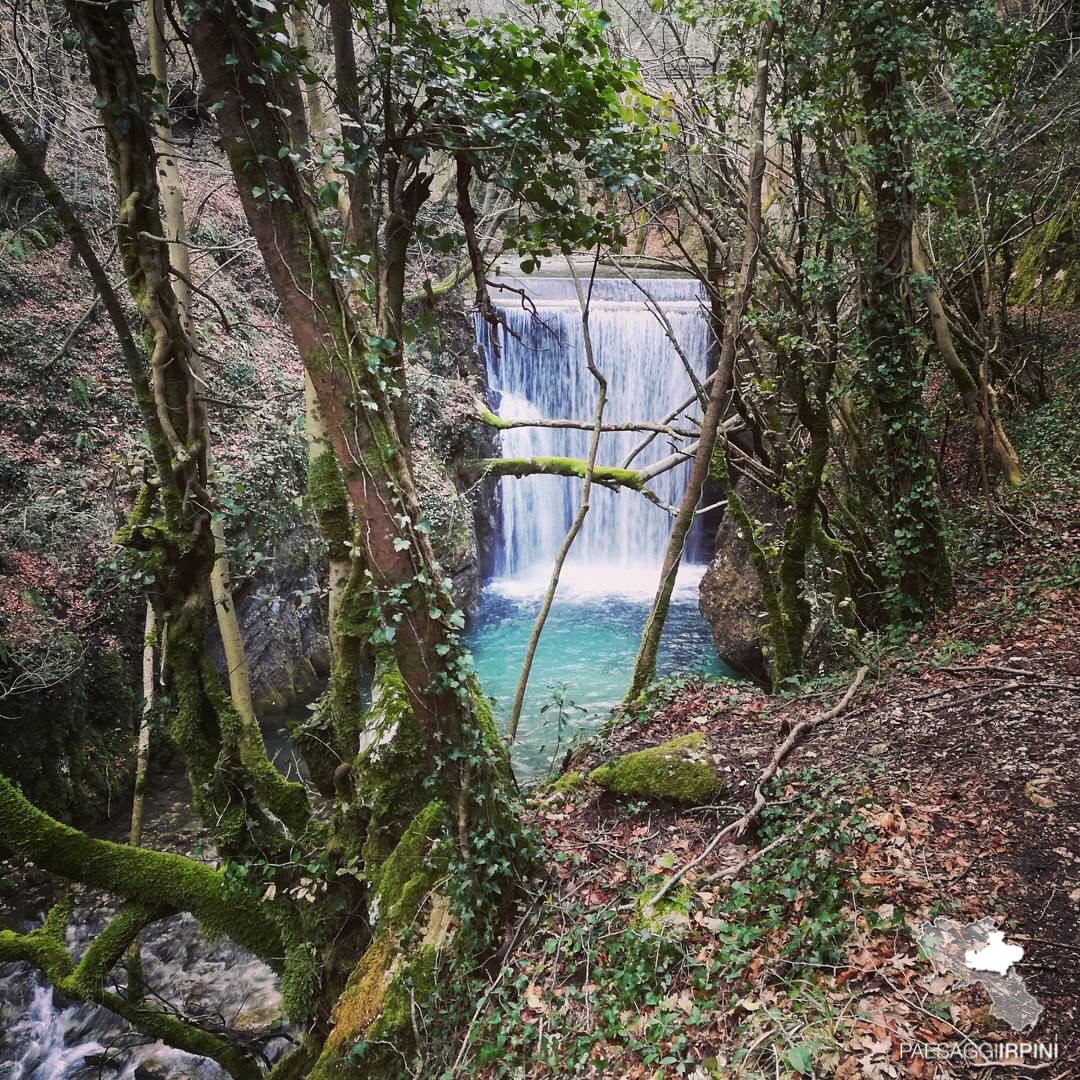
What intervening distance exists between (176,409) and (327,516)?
862 millimetres

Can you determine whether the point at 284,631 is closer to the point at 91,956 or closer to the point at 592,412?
the point at 91,956

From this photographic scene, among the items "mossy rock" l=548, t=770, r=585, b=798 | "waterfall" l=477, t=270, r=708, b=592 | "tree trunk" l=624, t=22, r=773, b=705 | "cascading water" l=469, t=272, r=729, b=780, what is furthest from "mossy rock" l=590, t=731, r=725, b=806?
"waterfall" l=477, t=270, r=708, b=592

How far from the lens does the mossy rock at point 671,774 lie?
402 cm

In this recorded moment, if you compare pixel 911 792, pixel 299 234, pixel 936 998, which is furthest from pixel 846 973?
pixel 299 234

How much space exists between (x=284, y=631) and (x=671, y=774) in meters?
7.43

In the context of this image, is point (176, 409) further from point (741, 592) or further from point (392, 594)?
point (741, 592)

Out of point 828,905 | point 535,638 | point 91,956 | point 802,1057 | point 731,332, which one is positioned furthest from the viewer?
point 535,638

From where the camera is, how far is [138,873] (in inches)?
135

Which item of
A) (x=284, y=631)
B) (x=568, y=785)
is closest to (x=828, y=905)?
(x=568, y=785)

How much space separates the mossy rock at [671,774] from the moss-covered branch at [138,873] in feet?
6.68

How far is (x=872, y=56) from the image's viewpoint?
510 cm

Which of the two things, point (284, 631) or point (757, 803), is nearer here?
point (757, 803)

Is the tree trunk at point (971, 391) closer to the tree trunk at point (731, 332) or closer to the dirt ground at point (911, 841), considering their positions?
the dirt ground at point (911, 841)

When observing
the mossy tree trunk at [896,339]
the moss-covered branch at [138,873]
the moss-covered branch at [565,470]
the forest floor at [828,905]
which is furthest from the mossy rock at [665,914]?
the moss-covered branch at [565,470]
